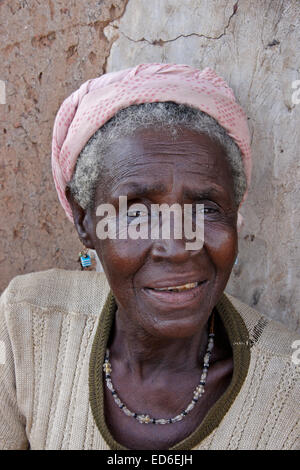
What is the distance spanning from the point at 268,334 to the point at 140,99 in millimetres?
897

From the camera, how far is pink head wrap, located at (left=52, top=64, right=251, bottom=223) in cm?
146

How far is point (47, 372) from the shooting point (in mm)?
1832

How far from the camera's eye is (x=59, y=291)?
196 centimetres

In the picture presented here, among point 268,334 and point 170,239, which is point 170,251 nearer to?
point 170,239

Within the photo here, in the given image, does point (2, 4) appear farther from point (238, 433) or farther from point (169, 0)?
point (238, 433)

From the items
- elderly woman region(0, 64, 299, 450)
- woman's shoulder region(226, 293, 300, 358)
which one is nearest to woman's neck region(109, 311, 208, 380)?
elderly woman region(0, 64, 299, 450)

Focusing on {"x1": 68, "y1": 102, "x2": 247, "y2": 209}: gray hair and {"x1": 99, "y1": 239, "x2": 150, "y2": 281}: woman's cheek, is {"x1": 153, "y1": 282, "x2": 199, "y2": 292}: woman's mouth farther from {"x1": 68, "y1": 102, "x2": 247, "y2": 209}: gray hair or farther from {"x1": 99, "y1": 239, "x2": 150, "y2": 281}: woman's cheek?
{"x1": 68, "y1": 102, "x2": 247, "y2": 209}: gray hair

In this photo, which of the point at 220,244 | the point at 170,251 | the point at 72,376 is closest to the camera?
the point at 170,251

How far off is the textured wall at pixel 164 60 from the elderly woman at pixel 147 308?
0.21m

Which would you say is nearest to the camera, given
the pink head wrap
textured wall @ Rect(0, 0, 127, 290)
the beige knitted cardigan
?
the pink head wrap

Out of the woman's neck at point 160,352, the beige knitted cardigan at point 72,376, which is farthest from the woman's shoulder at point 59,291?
the woman's neck at point 160,352

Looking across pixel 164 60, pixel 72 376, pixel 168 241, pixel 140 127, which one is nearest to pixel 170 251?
pixel 168 241

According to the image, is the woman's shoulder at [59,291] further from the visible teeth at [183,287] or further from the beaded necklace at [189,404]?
the visible teeth at [183,287]
